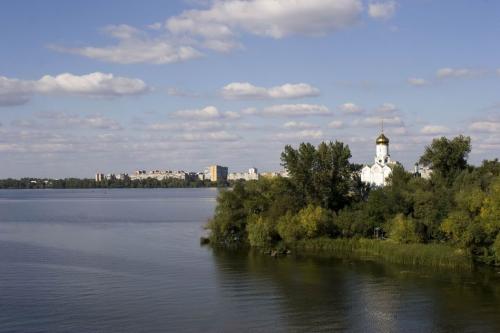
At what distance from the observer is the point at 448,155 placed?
53594 millimetres

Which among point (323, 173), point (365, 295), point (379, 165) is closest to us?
point (365, 295)

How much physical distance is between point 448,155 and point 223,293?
27.3 metres

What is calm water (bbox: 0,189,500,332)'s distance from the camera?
28.5m

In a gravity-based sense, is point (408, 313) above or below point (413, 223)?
below

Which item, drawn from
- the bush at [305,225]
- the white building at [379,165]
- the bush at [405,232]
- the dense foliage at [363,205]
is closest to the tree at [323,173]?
the dense foliage at [363,205]

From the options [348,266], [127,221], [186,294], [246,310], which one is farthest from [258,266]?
[127,221]

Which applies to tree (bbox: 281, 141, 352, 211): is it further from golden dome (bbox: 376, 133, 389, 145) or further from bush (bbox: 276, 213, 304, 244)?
golden dome (bbox: 376, 133, 389, 145)

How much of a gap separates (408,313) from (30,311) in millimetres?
18105

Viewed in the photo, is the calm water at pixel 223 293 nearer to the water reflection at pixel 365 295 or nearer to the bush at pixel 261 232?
the water reflection at pixel 365 295

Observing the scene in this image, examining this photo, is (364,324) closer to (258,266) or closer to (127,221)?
(258,266)

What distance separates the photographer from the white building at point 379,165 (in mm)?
85875

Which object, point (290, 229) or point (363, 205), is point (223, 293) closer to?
point (290, 229)

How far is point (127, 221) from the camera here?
85750mm

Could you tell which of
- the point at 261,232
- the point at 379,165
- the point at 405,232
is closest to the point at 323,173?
the point at 261,232
